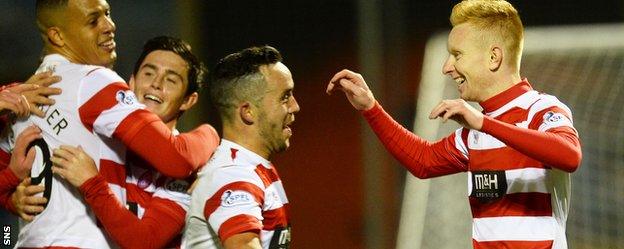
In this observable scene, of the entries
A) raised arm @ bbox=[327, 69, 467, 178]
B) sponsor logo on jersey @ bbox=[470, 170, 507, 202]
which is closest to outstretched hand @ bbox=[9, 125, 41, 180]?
raised arm @ bbox=[327, 69, 467, 178]

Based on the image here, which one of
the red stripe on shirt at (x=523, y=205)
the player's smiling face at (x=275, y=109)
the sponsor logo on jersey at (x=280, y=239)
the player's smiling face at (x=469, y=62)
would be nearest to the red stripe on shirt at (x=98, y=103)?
the player's smiling face at (x=275, y=109)

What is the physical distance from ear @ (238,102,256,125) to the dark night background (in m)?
2.49

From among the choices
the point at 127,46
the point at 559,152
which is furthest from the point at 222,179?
the point at 127,46

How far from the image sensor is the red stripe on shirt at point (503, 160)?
289cm

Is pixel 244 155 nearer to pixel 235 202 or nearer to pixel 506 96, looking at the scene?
pixel 235 202

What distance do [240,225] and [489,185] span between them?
2.24 feet

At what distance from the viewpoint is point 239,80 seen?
3.11 m

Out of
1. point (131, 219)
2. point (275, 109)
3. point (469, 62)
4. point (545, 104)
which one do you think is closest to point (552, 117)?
point (545, 104)

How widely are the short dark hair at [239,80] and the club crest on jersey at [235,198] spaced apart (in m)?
0.35

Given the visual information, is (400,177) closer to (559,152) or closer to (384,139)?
(384,139)

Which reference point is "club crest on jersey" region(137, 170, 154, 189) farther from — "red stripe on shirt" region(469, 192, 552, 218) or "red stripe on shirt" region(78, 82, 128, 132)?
"red stripe on shirt" region(469, 192, 552, 218)

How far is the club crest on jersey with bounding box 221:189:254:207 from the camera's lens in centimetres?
279

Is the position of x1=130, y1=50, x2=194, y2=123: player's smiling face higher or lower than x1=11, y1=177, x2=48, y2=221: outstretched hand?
higher

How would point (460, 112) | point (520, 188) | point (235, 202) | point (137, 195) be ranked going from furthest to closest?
point (137, 195), point (520, 188), point (235, 202), point (460, 112)
